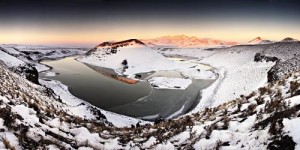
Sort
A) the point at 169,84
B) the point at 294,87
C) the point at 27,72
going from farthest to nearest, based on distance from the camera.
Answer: the point at 169,84 < the point at 27,72 < the point at 294,87

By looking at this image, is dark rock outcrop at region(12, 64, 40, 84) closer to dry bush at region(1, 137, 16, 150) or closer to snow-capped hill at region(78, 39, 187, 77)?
dry bush at region(1, 137, 16, 150)

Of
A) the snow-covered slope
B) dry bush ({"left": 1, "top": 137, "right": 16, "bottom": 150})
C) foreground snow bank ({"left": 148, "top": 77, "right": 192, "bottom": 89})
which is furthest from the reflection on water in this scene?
dry bush ({"left": 1, "top": 137, "right": 16, "bottom": 150})

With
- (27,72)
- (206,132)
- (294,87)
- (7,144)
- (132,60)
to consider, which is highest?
(294,87)

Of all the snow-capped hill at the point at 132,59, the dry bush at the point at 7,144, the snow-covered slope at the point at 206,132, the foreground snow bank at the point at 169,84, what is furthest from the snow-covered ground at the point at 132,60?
the dry bush at the point at 7,144

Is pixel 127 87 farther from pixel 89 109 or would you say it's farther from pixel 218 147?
pixel 218 147

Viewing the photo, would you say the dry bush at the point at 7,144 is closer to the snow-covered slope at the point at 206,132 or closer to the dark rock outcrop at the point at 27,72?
the snow-covered slope at the point at 206,132

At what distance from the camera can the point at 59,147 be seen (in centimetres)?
686

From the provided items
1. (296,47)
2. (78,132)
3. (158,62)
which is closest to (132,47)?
(158,62)

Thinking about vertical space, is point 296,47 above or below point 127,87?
above

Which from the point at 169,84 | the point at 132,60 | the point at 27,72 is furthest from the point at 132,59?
the point at 27,72

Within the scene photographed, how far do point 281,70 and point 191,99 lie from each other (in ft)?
37.9

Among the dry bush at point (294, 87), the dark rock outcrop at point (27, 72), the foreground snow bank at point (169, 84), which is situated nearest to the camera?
the dry bush at point (294, 87)

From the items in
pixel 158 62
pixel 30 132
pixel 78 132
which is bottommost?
pixel 158 62

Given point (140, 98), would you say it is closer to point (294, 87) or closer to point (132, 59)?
point (294, 87)
